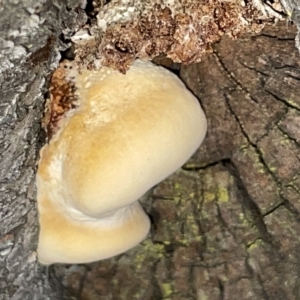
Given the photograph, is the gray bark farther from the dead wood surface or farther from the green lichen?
the green lichen

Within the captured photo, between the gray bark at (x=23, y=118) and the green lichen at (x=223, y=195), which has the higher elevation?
the gray bark at (x=23, y=118)

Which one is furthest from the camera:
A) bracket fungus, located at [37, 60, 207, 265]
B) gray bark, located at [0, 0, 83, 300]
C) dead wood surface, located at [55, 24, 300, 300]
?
dead wood surface, located at [55, 24, 300, 300]

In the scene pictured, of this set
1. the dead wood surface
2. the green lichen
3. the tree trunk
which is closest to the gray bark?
the tree trunk

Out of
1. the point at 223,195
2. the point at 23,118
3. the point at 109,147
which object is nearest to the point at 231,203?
the point at 223,195

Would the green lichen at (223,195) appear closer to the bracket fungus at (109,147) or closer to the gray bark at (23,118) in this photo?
the bracket fungus at (109,147)

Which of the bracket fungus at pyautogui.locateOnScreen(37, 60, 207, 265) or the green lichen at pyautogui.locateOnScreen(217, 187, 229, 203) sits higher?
the bracket fungus at pyautogui.locateOnScreen(37, 60, 207, 265)

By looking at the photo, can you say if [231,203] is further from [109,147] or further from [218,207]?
[109,147]

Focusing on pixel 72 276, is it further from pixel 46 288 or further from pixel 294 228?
pixel 294 228

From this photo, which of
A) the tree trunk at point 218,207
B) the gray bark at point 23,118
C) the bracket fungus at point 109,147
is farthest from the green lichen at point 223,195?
the gray bark at point 23,118
